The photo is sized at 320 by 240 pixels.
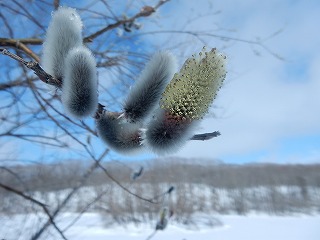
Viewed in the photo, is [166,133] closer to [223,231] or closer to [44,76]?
[44,76]

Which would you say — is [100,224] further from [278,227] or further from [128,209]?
[278,227]

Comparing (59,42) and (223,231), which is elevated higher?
(59,42)

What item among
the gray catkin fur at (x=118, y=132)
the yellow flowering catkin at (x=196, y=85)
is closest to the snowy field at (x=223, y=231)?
the gray catkin fur at (x=118, y=132)

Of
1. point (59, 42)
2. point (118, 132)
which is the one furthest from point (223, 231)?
point (59, 42)

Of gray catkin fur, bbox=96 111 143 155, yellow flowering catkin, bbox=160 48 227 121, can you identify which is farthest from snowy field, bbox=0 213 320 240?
yellow flowering catkin, bbox=160 48 227 121

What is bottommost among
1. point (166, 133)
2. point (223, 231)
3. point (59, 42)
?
point (223, 231)

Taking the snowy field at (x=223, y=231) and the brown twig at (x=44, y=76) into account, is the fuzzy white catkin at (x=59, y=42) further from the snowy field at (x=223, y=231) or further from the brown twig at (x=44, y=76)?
the snowy field at (x=223, y=231)

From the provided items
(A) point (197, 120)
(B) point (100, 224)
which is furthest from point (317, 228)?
(A) point (197, 120)
